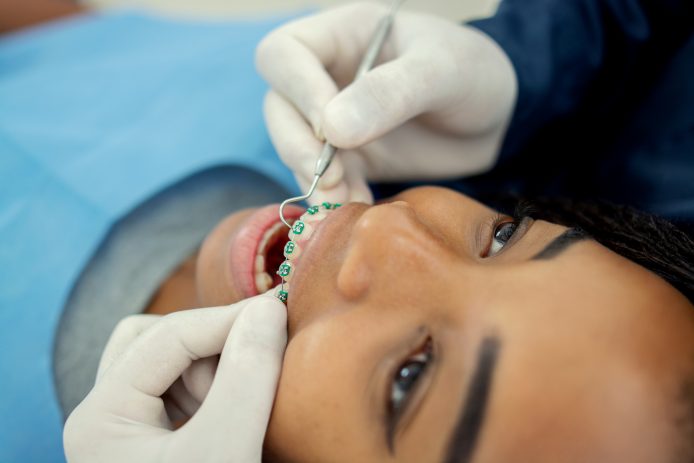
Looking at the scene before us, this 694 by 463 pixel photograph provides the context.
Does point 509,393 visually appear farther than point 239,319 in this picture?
No

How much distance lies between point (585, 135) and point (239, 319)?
1194 mm

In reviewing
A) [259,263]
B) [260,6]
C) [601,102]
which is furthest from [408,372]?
[260,6]

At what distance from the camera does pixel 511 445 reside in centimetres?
59

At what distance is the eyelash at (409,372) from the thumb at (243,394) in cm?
16


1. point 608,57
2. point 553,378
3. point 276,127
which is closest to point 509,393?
point 553,378

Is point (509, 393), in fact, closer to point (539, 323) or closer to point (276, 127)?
point (539, 323)

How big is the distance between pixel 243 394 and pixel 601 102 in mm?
1258

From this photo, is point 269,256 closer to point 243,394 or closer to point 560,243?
point 243,394

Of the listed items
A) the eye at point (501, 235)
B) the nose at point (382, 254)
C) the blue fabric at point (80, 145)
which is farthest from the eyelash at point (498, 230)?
the blue fabric at point (80, 145)

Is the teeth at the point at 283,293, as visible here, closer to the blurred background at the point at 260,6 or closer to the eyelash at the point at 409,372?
the eyelash at the point at 409,372

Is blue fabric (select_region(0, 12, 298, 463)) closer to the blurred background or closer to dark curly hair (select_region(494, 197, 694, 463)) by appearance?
dark curly hair (select_region(494, 197, 694, 463))

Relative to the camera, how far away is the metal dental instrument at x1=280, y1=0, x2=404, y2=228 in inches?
33.6

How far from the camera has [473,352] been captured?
2.00 ft

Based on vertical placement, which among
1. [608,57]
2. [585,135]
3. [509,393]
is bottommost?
[585,135]
